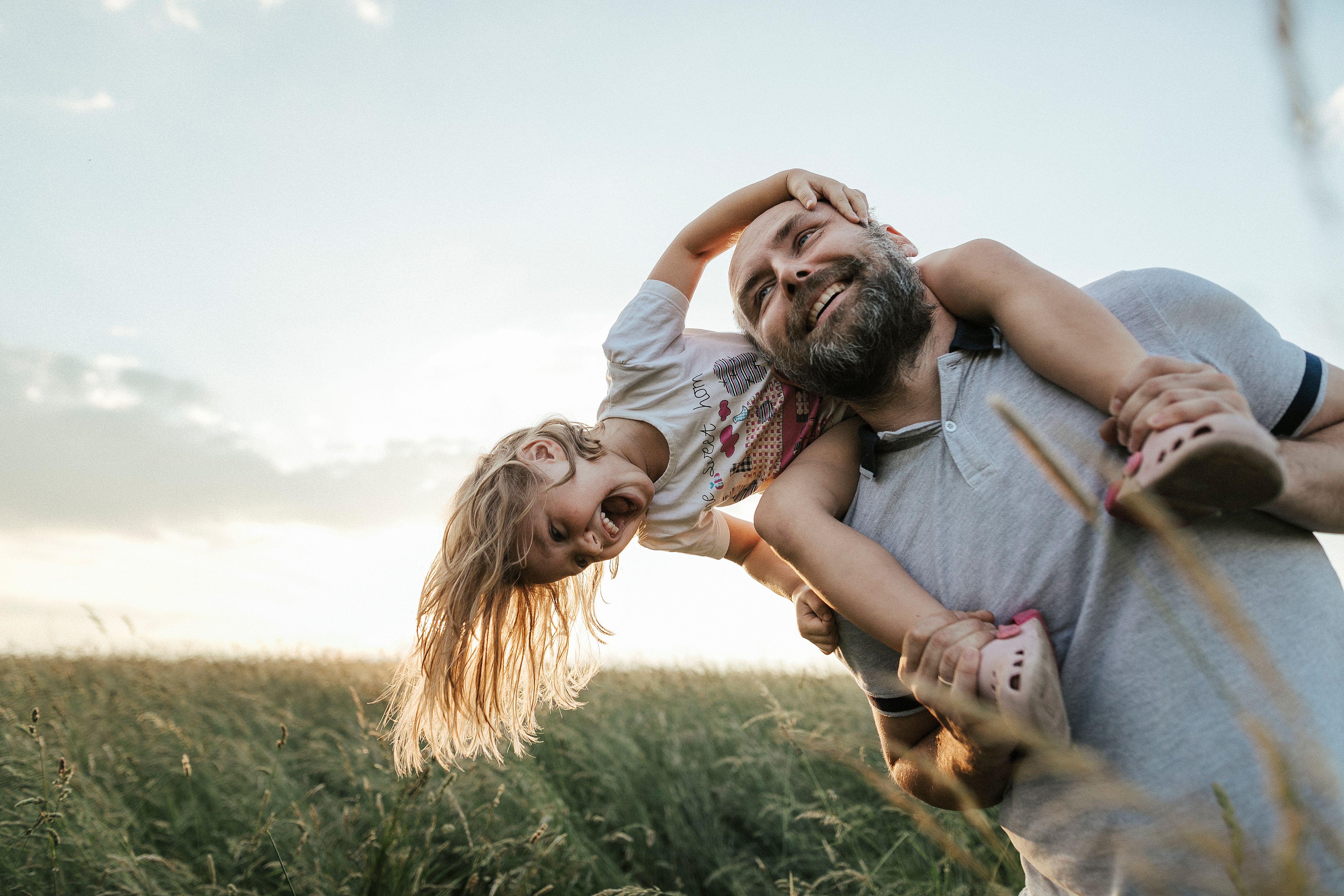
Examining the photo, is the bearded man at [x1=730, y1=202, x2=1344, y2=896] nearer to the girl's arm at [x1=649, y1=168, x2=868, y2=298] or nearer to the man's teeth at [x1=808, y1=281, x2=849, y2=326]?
the man's teeth at [x1=808, y1=281, x2=849, y2=326]

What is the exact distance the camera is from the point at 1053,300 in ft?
5.58

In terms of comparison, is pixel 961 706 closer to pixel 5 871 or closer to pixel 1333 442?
pixel 1333 442

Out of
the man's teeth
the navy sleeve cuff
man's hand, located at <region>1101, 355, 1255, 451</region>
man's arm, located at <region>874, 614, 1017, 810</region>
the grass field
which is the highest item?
the man's teeth

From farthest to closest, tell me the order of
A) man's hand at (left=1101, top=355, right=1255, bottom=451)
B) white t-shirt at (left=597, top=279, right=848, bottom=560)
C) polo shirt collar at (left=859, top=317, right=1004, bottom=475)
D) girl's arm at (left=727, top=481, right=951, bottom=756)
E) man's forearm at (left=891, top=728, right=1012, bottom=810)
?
1. white t-shirt at (left=597, top=279, right=848, bottom=560)
2. polo shirt collar at (left=859, top=317, right=1004, bottom=475)
3. girl's arm at (left=727, top=481, right=951, bottom=756)
4. man's forearm at (left=891, top=728, right=1012, bottom=810)
5. man's hand at (left=1101, top=355, right=1255, bottom=451)

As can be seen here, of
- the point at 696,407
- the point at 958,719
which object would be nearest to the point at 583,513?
the point at 696,407

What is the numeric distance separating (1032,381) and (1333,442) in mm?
556

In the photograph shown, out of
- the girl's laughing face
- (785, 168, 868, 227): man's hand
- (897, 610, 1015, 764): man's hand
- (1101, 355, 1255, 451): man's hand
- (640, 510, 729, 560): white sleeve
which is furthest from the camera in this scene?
(640, 510, 729, 560): white sleeve

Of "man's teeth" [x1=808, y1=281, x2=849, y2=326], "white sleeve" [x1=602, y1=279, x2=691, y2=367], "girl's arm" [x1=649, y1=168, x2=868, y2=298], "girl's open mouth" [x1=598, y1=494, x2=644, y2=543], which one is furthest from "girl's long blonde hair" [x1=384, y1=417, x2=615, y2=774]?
"man's teeth" [x1=808, y1=281, x2=849, y2=326]

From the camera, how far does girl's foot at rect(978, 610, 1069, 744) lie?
4.19 feet

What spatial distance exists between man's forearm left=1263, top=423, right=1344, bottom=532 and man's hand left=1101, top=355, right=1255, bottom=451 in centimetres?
32

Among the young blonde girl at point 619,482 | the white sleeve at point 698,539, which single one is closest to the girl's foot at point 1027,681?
the young blonde girl at point 619,482

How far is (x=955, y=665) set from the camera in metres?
1.42

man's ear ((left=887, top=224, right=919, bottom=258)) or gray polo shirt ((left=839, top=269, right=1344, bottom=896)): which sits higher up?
man's ear ((left=887, top=224, right=919, bottom=258))

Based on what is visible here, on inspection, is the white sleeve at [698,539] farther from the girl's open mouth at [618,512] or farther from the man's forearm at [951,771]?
the man's forearm at [951,771]
